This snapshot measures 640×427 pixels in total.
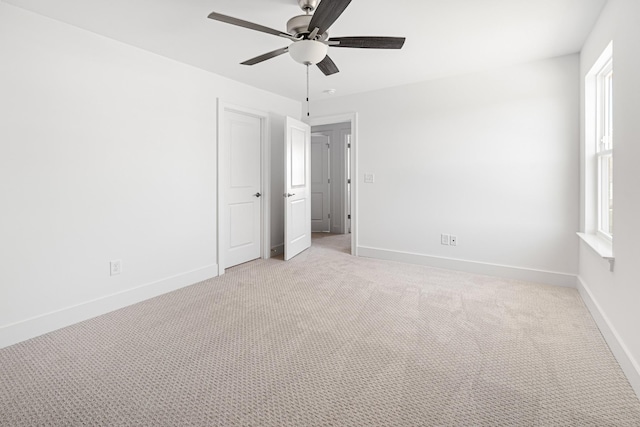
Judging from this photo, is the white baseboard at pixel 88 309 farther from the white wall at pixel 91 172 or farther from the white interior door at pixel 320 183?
the white interior door at pixel 320 183

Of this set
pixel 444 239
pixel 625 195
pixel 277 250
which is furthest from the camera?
pixel 277 250

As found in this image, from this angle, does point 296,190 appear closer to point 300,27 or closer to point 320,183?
point 320,183

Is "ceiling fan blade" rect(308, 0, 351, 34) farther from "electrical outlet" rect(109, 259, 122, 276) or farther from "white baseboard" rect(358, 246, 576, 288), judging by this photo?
"white baseboard" rect(358, 246, 576, 288)

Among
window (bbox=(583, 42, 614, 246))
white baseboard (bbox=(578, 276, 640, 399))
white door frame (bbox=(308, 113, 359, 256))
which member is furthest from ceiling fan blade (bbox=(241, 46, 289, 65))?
white baseboard (bbox=(578, 276, 640, 399))

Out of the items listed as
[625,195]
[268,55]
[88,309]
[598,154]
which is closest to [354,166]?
[268,55]

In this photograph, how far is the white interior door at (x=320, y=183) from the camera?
21.8ft

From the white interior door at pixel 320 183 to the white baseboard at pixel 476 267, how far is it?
2.37 metres

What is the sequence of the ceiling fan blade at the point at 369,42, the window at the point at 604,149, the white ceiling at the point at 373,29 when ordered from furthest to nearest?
the window at the point at 604,149 → the white ceiling at the point at 373,29 → the ceiling fan blade at the point at 369,42

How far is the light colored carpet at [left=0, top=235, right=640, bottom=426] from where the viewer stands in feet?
4.69

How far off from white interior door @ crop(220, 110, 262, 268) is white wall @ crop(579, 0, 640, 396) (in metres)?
3.41

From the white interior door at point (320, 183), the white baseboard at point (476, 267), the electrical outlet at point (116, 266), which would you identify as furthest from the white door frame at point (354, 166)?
the electrical outlet at point (116, 266)

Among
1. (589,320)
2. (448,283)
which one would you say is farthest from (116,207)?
(589,320)

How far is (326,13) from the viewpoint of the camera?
1631 millimetres

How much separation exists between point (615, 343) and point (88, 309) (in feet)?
12.0
